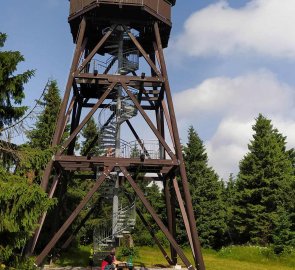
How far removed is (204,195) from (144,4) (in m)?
23.1

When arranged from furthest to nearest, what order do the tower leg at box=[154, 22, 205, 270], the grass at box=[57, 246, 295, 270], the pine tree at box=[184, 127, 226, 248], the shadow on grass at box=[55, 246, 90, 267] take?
the pine tree at box=[184, 127, 226, 248] < the grass at box=[57, 246, 295, 270] < the shadow on grass at box=[55, 246, 90, 267] < the tower leg at box=[154, 22, 205, 270]

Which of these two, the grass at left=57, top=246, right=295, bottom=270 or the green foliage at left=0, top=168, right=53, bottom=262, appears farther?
the grass at left=57, top=246, right=295, bottom=270

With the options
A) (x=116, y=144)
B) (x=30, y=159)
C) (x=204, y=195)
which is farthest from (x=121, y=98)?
(x=204, y=195)

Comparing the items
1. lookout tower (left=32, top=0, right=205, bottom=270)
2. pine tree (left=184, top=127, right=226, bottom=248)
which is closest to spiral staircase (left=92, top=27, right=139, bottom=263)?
lookout tower (left=32, top=0, right=205, bottom=270)

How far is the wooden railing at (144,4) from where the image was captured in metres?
18.1

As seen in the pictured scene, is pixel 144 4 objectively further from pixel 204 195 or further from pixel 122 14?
pixel 204 195

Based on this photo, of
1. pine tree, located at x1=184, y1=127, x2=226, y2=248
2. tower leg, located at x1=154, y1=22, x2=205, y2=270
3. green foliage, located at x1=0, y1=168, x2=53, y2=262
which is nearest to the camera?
green foliage, located at x1=0, y1=168, x2=53, y2=262

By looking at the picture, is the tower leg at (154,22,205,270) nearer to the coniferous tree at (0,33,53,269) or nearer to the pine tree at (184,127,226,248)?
the coniferous tree at (0,33,53,269)

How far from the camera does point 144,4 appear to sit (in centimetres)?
1816

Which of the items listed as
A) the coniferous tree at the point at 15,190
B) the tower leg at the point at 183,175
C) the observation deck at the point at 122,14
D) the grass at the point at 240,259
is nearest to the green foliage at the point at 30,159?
the coniferous tree at the point at 15,190

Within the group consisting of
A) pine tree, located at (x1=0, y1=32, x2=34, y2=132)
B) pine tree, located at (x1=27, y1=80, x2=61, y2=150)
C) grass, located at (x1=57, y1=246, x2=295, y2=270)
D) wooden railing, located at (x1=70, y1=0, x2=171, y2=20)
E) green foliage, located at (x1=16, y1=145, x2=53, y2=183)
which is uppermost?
wooden railing, located at (x1=70, y1=0, x2=171, y2=20)

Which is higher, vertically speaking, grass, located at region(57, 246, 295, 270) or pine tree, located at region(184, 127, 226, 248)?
pine tree, located at region(184, 127, 226, 248)

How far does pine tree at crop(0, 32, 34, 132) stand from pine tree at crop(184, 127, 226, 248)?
27464 millimetres

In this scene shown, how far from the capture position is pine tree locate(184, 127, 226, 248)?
36325 millimetres
